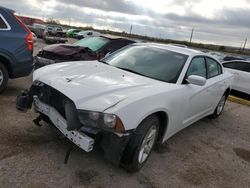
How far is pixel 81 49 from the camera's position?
7852mm

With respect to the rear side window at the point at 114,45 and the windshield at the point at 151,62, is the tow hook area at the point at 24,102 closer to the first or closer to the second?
the windshield at the point at 151,62

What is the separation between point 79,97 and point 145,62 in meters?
1.76

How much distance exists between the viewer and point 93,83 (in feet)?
11.9

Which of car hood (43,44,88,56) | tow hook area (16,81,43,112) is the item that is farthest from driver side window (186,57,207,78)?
car hood (43,44,88,56)

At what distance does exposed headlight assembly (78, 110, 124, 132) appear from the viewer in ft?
10.1

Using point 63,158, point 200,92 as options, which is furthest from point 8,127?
point 200,92

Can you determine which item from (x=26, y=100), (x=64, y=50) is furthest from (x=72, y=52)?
(x=26, y=100)

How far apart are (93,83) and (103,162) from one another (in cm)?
104

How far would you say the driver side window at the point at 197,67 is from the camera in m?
4.69

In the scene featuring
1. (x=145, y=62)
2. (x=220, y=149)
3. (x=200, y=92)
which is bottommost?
(x=220, y=149)

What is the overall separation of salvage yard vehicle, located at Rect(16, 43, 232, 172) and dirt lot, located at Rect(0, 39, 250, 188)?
0.27 metres

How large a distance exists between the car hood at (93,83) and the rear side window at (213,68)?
1.91 m

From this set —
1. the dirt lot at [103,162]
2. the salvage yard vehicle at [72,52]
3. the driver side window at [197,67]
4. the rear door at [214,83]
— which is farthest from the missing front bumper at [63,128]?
the salvage yard vehicle at [72,52]

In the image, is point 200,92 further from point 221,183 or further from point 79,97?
point 79,97
